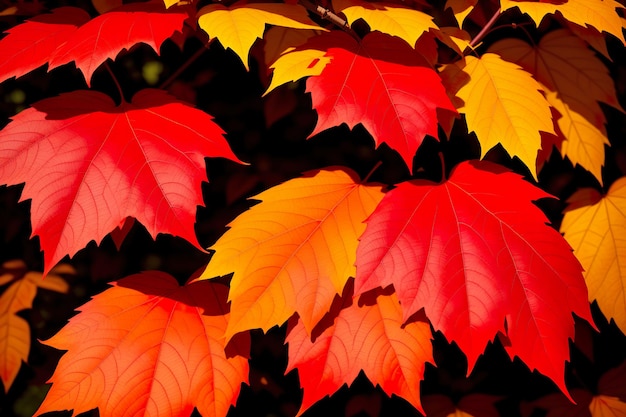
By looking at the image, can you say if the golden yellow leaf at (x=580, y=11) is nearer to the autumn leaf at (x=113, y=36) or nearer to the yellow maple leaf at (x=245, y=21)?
the yellow maple leaf at (x=245, y=21)

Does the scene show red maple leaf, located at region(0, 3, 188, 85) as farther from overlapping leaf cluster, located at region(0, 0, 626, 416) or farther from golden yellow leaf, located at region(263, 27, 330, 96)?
golden yellow leaf, located at region(263, 27, 330, 96)

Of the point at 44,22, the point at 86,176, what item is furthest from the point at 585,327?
the point at 44,22

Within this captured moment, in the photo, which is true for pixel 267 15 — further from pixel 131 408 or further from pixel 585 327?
pixel 585 327

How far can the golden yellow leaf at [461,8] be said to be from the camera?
0.91m

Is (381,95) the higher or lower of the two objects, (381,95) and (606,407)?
the higher

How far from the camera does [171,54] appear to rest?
4.60 ft

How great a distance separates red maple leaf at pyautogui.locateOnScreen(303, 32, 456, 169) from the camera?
0.79m

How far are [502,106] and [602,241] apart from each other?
334 millimetres

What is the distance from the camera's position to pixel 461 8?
93 centimetres

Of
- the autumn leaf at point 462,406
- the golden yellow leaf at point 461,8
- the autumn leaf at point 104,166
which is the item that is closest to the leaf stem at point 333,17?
the golden yellow leaf at point 461,8

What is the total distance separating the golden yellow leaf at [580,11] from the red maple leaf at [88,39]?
51 cm

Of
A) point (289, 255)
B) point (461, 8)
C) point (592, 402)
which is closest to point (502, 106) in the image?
point (461, 8)

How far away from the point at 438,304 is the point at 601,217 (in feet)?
1.60

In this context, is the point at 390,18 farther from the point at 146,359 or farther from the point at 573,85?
the point at 146,359
